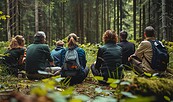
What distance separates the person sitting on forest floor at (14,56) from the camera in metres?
8.14

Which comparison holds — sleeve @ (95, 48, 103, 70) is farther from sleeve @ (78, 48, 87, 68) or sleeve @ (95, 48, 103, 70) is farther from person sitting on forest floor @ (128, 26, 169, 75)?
person sitting on forest floor @ (128, 26, 169, 75)

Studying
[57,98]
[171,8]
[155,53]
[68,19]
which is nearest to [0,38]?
[68,19]

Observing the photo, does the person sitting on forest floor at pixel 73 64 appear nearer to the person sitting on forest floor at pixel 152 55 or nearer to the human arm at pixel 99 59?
the human arm at pixel 99 59

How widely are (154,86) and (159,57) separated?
9.35 feet

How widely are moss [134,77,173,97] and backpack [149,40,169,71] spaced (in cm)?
244

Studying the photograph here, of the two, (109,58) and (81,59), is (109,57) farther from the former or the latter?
(81,59)

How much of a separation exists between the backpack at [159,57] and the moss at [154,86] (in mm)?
2436

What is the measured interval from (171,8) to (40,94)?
1978 cm

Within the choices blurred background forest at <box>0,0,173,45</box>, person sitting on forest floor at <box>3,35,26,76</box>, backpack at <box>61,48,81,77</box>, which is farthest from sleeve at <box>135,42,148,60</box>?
blurred background forest at <box>0,0,173,45</box>

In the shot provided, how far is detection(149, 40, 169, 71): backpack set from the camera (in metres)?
6.39

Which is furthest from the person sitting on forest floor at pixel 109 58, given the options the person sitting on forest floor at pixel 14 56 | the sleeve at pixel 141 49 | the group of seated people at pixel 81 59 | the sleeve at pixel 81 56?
the person sitting on forest floor at pixel 14 56

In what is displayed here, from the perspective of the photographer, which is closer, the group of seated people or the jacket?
the group of seated people

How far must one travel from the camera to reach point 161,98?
148 inches

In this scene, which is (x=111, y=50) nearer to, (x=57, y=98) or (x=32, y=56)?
(x=32, y=56)
